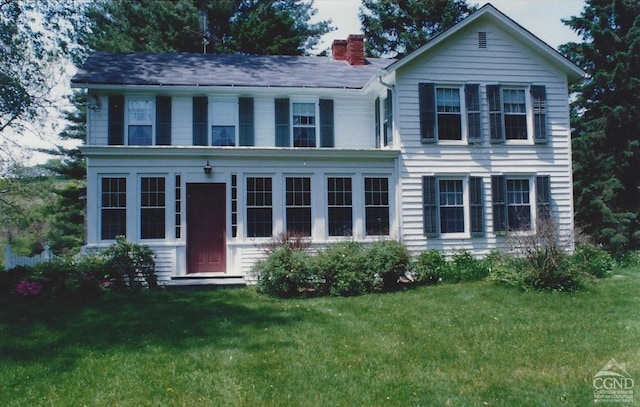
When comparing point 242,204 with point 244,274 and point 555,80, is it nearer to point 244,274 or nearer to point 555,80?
point 244,274

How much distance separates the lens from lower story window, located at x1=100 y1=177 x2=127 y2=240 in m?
12.0

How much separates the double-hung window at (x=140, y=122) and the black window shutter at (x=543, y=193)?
10.7 meters

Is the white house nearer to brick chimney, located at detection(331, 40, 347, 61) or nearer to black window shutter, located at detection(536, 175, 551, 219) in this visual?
black window shutter, located at detection(536, 175, 551, 219)

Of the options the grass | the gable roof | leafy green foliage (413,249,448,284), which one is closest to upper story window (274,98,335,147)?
the gable roof

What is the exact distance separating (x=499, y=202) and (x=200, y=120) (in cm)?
853

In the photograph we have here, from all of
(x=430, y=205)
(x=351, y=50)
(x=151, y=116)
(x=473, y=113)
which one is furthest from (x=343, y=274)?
(x=351, y=50)

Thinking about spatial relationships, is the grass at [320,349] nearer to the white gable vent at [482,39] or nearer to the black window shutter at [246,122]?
the black window shutter at [246,122]

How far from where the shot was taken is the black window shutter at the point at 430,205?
42.0ft

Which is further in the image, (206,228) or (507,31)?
(507,31)

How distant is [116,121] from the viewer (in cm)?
1316

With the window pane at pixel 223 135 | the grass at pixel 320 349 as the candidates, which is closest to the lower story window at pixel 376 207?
the grass at pixel 320 349

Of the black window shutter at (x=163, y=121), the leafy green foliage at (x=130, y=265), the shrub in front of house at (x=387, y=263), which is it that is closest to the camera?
the leafy green foliage at (x=130, y=265)

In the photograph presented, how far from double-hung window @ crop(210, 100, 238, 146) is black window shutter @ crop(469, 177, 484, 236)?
667 centimetres

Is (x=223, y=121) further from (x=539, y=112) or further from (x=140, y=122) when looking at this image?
(x=539, y=112)
